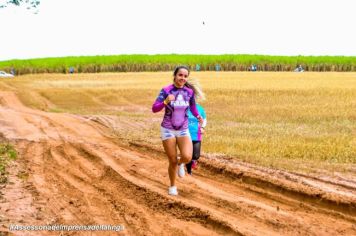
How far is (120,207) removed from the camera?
907 centimetres

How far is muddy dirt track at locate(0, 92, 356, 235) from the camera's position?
818cm

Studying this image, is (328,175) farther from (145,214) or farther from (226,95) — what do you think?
(226,95)

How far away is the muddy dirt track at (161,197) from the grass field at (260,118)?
70.3 inches

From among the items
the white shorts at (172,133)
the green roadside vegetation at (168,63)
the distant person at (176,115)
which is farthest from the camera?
the green roadside vegetation at (168,63)

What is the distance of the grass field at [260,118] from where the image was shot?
48.9 ft

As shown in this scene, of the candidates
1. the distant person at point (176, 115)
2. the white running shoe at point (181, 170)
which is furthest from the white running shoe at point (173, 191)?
the white running shoe at point (181, 170)

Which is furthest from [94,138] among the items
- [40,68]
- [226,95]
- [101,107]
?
[40,68]

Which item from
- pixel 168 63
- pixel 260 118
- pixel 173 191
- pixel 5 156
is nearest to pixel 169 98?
pixel 173 191

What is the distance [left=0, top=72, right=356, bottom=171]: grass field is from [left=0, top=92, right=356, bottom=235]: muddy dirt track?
1.79 metres

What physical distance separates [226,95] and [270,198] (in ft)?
85.5

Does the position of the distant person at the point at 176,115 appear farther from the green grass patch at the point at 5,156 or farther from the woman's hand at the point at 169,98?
the green grass patch at the point at 5,156

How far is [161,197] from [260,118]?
17.0m

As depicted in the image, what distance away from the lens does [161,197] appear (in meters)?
9.65

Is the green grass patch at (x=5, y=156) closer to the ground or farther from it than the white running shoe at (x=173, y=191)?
closer to the ground
